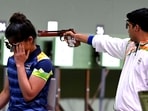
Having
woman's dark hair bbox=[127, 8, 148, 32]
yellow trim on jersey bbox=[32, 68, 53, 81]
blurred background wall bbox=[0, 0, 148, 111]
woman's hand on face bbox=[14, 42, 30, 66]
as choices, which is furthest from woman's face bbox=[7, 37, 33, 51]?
blurred background wall bbox=[0, 0, 148, 111]

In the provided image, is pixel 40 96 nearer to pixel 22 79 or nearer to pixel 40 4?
pixel 22 79

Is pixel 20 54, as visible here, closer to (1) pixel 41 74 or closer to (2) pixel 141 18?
(1) pixel 41 74

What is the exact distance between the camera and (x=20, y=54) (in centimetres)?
181

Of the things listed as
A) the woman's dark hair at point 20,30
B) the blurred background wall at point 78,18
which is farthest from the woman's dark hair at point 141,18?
the blurred background wall at point 78,18

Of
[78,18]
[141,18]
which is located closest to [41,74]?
[141,18]

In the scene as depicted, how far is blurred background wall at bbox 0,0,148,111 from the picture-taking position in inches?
175

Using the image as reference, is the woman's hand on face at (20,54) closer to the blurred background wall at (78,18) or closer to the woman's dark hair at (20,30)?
the woman's dark hair at (20,30)

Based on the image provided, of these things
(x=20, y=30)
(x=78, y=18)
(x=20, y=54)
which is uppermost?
(x=20, y=30)

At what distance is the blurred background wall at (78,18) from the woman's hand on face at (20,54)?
2.55 m

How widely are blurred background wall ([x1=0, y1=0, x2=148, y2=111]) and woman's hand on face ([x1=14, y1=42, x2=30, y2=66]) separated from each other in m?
2.55

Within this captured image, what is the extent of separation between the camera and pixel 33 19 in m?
4.46

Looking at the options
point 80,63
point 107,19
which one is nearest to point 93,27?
point 107,19

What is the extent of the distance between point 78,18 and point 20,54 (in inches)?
112

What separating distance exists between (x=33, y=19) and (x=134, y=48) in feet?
8.37
